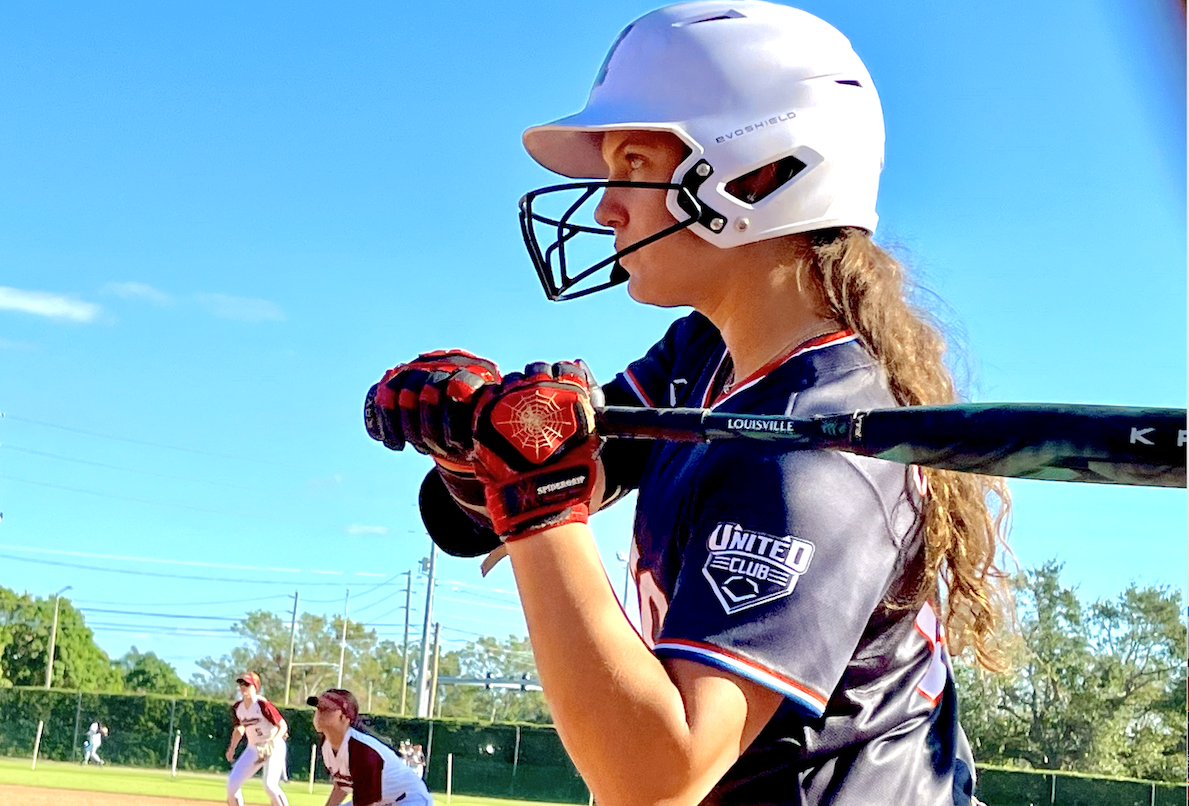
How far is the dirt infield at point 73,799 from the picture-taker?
23.4m

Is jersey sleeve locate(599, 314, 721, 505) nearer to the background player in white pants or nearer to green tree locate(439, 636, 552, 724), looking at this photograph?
the background player in white pants

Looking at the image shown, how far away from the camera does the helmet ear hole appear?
2.91 metres

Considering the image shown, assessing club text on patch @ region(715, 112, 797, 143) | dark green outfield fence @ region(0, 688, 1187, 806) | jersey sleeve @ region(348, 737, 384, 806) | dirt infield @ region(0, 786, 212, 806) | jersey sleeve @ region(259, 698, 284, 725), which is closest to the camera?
club text on patch @ region(715, 112, 797, 143)

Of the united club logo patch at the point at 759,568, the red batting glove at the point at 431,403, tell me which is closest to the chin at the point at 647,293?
the red batting glove at the point at 431,403

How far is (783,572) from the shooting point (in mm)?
2354

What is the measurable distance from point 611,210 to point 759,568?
35.3 inches

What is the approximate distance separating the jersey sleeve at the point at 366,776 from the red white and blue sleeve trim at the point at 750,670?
10.9 m

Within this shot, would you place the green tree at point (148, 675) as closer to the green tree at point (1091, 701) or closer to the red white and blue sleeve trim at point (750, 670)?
the green tree at point (1091, 701)

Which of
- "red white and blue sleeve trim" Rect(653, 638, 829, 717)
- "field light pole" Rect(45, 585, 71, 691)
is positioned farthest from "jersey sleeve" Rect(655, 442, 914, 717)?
"field light pole" Rect(45, 585, 71, 691)

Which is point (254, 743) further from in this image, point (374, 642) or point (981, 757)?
point (374, 642)

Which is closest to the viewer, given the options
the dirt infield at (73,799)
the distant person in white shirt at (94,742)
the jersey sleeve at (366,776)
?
the jersey sleeve at (366,776)

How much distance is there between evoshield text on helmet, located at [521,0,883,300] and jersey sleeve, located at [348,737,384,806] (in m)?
10.4

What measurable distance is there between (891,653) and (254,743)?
65.6 ft

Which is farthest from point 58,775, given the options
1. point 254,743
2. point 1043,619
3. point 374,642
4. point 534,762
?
point 374,642
